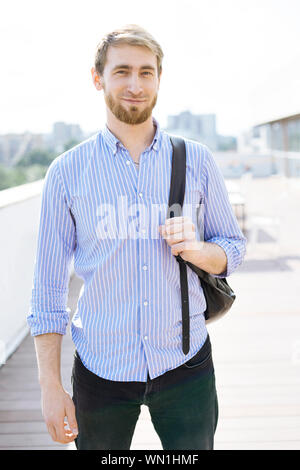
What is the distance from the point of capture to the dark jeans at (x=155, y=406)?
1.23 m

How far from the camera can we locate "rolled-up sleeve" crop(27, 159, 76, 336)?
4.09 ft

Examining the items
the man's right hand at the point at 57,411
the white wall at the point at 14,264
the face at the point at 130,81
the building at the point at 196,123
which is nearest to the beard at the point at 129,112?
the face at the point at 130,81

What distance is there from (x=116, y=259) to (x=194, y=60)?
4090cm

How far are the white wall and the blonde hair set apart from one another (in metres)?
2.84

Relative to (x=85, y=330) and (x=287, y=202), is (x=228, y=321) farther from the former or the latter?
(x=287, y=202)

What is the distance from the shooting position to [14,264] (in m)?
4.23

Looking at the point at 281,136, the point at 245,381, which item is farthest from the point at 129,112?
the point at 281,136

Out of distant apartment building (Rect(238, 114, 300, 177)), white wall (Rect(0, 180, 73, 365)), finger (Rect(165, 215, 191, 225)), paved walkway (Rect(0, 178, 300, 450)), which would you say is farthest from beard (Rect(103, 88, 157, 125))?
distant apartment building (Rect(238, 114, 300, 177))

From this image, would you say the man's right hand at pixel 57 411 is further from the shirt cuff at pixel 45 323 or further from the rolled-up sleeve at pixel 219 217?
the rolled-up sleeve at pixel 219 217

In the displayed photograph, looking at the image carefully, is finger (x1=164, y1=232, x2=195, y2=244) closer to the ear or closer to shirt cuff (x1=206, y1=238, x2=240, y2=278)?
shirt cuff (x1=206, y1=238, x2=240, y2=278)

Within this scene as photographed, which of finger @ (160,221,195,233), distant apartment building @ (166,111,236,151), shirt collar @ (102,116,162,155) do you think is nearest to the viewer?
finger @ (160,221,195,233)

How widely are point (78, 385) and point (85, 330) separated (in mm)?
152

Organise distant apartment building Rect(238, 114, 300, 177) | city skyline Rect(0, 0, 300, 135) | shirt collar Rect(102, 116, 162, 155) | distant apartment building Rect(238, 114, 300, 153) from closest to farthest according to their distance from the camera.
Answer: shirt collar Rect(102, 116, 162, 155) < city skyline Rect(0, 0, 300, 135) < distant apartment building Rect(238, 114, 300, 177) < distant apartment building Rect(238, 114, 300, 153)
